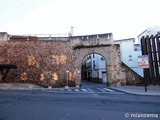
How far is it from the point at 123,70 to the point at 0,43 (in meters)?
19.9

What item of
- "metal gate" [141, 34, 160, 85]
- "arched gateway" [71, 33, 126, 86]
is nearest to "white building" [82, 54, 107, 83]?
"arched gateway" [71, 33, 126, 86]

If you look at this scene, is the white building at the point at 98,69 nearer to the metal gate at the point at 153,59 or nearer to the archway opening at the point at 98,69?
the archway opening at the point at 98,69

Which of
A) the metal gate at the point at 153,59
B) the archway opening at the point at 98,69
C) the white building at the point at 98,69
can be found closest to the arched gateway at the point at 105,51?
the metal gate at the point at 153,59

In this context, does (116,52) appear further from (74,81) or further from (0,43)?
(0,43)

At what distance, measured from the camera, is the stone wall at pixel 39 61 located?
3075cm

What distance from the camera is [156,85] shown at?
24203 millimetres

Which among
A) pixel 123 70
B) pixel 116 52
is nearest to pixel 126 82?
pixel 123 70

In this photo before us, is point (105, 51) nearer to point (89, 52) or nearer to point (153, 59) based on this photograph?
point (89, 52)

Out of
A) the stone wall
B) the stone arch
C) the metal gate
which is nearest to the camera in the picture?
the metal gate

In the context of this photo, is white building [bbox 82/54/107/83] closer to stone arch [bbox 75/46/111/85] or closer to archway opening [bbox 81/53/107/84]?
archway opening [bbox 81/53/107/84]

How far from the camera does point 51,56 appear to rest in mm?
31141

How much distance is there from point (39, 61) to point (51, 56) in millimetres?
2052

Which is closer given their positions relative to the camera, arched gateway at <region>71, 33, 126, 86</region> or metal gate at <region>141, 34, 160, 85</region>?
metal gate at <region>141, 34, 160, 85</region>

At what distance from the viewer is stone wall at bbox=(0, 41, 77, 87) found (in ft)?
101
